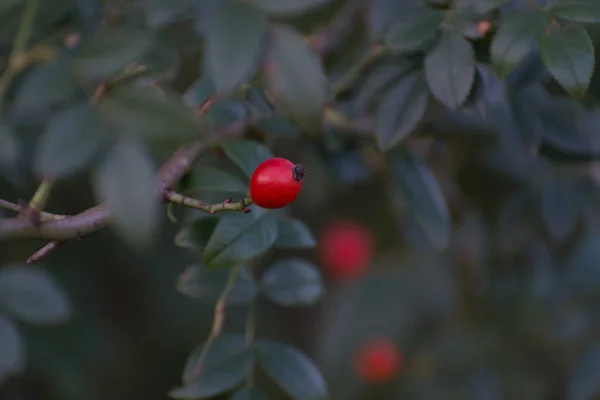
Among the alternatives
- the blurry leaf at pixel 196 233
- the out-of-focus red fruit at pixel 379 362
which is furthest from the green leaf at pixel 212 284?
the out-of-focus red fruit at pixel 379 362

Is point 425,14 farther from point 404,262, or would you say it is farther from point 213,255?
point 404,262

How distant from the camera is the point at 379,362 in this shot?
1.97m

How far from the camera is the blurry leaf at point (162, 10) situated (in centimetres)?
65

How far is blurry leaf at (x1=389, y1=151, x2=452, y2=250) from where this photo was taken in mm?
1108

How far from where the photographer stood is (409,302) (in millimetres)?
Result: 2072

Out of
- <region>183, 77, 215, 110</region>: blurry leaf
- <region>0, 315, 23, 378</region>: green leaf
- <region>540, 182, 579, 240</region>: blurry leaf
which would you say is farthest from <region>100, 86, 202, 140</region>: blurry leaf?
<region>540, 182, 579, 240</region>: blurry leaf

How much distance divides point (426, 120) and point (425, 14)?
28 centimetres

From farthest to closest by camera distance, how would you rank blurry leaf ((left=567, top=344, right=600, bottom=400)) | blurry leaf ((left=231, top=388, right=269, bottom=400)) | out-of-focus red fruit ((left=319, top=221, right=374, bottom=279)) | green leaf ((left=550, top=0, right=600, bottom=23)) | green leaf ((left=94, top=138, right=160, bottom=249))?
out-of-focus red fruit ((left=319, top=221, right=374, bottom=279)) → blurry leaf ((left=567, top=344, right=600, bottom=400)) → blurry leaf ((left=231, top=388, right=269, bottom=400)) → green leaf ((left=550, top=0, right=600, bottom=23)) → green leaf ((left=94, top=138, right=160, bottom=249))

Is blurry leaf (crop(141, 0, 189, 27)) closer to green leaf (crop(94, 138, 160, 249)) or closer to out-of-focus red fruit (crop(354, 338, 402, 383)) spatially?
green leaf (crop(94, 138, 160, 249))

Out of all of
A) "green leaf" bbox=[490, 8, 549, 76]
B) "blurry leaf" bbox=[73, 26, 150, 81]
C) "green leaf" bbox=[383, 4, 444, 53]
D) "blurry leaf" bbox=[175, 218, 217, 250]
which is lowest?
"blurry leaf" bbox=[175, 218, 217, 250]

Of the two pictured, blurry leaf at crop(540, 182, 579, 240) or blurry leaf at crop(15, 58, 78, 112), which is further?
blurry leaf at crop(540, 182, 579, 240)

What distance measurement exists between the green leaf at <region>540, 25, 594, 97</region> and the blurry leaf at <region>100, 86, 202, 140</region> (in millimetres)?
359

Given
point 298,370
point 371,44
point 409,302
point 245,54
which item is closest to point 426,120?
point 371,44

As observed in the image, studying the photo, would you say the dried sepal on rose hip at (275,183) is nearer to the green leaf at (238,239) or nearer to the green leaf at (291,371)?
the green leaf at (238,239)
